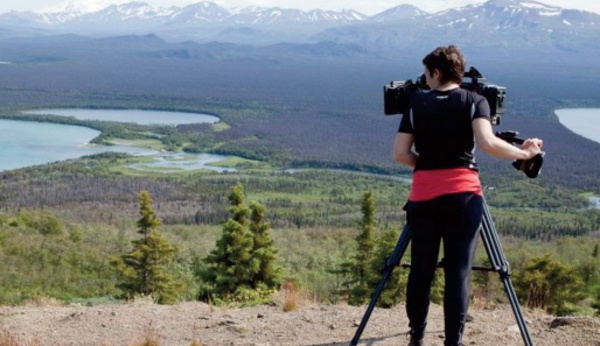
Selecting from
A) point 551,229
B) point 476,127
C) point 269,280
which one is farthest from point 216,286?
point 551,229

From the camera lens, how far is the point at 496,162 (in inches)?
4136

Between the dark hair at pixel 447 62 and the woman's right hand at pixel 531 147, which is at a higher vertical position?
the dark hair at pixel 447 62

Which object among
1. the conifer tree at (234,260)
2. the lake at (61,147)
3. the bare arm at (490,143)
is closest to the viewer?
the bare arm at (490,143)

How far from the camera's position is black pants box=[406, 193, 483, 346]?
5.04 m

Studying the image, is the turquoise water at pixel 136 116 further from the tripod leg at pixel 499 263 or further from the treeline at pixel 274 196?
the tripod leg at pixel 499 263

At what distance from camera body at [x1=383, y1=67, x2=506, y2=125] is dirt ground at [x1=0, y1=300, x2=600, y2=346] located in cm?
195

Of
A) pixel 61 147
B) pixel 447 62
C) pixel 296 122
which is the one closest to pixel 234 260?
pixel 447 62

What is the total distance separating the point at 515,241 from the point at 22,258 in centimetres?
3415

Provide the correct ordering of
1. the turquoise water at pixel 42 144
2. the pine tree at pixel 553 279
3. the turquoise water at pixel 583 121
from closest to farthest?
the pine tree at pixel 553 279, the turquoise water at pixel 42 144, the turquoise water at pixel 583 121

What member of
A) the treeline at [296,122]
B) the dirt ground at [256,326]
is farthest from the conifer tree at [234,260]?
the treeline at [296,122]

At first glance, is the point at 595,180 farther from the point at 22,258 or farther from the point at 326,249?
the point at 22,258

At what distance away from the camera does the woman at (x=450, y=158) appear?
16.3ft

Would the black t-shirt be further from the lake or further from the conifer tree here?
the lake

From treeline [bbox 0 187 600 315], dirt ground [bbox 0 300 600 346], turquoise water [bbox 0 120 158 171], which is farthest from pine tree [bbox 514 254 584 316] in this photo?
turquoise water [bbox 0 120 158 171]
